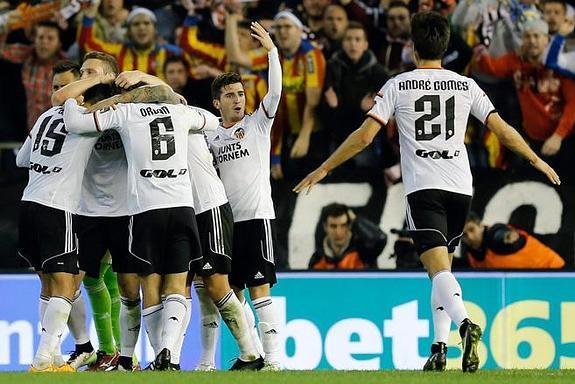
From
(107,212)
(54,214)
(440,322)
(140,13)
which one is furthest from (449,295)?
(140,13)

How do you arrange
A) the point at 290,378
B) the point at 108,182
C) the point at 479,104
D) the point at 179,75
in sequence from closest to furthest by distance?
the point at 290,378 < the point at 479,104 < the point at 108,182 < the point at 179,75

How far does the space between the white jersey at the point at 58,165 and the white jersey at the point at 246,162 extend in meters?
1.05

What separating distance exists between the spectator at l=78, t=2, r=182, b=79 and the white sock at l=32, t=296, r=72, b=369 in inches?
174

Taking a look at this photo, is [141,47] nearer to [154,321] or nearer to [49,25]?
[49,25]

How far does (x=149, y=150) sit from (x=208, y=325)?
1.62 m

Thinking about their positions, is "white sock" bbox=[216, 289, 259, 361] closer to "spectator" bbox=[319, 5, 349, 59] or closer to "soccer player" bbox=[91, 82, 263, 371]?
"soccer player" bbox=[91, 82, 263, 371]

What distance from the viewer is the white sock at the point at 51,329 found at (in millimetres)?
9320

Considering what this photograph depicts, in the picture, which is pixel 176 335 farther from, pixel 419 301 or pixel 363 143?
pixel 419 301

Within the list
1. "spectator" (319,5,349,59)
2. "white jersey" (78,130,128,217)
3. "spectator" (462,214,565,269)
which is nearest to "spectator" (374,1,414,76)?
"spectator" (319,5,349,59)

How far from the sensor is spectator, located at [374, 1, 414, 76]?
13352mm

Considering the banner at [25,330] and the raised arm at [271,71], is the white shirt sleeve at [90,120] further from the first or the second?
the banner at [25,330]

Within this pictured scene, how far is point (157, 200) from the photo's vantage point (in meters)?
9.22

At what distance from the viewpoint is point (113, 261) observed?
9820 millimetres

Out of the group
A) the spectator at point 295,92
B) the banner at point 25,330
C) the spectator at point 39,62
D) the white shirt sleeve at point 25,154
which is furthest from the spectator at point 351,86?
the white shirt sleeve at point 25,154
